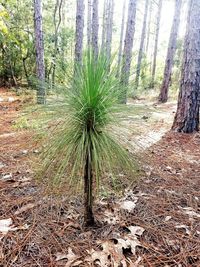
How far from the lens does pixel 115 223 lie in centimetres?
191

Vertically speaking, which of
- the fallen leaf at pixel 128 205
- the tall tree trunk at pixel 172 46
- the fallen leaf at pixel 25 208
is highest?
the tall tree trunk at pixel 172 46

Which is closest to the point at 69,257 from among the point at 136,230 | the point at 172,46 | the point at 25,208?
the point at 136,230

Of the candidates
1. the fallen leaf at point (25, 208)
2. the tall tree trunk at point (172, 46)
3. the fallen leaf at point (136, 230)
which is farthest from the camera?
the tall tree trunk at point (172, 46)

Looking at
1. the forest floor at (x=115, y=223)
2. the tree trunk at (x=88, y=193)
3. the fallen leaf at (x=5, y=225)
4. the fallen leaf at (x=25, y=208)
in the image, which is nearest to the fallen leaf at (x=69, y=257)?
the forest floor at (x=115, y=223)

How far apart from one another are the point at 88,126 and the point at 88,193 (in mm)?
511

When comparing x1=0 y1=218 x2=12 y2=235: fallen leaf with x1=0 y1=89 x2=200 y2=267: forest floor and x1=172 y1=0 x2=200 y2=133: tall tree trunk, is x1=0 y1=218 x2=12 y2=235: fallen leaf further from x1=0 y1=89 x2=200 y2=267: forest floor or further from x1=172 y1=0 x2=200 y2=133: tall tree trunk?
x1=172 y1=0 x2=200 y2=133: tall tree trunk

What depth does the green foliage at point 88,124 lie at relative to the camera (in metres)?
1.55

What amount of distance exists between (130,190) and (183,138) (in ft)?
7.25

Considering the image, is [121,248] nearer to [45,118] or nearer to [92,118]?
[92,118]

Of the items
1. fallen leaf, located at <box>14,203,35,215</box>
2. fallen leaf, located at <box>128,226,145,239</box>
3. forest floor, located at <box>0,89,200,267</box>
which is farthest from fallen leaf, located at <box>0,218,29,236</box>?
fallen leaf, located at <box>128,226,145,239</box>

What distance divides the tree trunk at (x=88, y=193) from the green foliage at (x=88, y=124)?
0.03 metres

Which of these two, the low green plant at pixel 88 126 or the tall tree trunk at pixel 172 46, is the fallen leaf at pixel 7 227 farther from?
the tall tree trunk at pixel 172 46

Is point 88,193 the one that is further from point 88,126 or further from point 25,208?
point 25,208

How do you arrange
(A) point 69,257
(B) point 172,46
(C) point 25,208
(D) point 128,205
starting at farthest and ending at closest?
(B) point 172,46
(D) point 128,205
(C) point 25,208
(A) point 69,257
